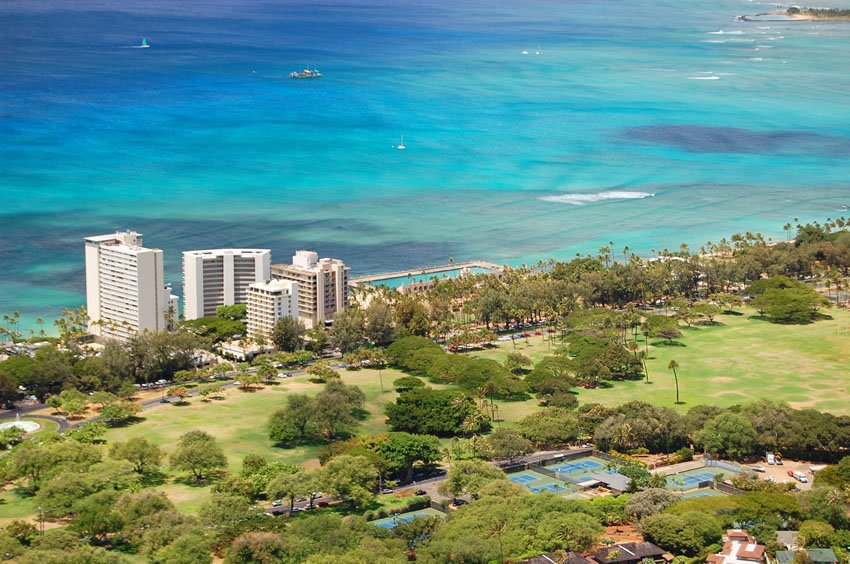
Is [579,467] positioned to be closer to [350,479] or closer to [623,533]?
[623,533]

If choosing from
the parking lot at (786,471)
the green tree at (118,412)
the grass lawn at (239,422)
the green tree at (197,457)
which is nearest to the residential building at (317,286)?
the grass lawn at (239,422)

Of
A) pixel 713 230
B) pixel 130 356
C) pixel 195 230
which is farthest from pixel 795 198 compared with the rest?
pixel 130 356

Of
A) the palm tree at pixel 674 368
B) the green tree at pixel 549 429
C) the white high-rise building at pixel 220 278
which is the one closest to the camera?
the green tree at pixel 549 429

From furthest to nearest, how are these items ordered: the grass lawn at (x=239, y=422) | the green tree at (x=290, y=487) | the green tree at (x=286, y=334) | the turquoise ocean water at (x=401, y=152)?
the turquoise ocean water at (x=401, y=152), the green tree at (x=286, y=334), the grass lawn at (x=239, y=422), the green tree at (x=290, y=487)

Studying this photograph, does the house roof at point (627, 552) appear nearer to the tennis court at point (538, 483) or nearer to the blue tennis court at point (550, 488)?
the tennis court at point (538, 483)

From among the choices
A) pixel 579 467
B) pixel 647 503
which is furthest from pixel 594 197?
pixel 647 503

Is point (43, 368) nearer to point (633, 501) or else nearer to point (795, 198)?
point (633, 501)
